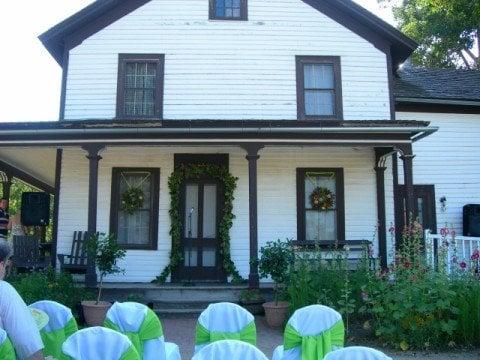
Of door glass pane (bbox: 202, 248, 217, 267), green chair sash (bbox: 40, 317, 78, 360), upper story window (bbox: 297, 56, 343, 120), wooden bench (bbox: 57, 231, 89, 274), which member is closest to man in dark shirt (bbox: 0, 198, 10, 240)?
wooden bench (bbox: 57, 231, 89, 274)

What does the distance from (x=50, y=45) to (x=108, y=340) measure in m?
11.4

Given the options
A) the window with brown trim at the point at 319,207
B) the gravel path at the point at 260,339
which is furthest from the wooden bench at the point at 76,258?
the window with brown trim at the point at 319,207

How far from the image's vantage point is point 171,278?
36.5 ft

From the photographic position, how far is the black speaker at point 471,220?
11.8 metres

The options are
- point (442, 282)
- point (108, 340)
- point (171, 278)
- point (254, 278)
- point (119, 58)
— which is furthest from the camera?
point (119, 58)

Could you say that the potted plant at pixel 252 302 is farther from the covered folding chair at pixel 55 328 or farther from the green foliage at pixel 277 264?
the covered folding chair at pixel 55 328

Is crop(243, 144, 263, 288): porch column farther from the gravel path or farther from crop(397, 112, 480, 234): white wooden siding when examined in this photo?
crop(397, 112, 480, 234): white wooden siding

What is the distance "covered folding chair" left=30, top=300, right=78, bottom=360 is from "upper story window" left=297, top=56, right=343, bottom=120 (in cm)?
862

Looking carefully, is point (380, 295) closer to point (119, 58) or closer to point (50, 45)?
point (119, 58)

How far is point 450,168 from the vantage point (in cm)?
1243

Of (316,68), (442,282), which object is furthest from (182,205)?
(442,282)

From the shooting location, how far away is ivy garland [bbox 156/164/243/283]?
1105 centimetres

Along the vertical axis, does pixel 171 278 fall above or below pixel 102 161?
below

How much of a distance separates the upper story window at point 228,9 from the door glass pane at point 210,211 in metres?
4.17
